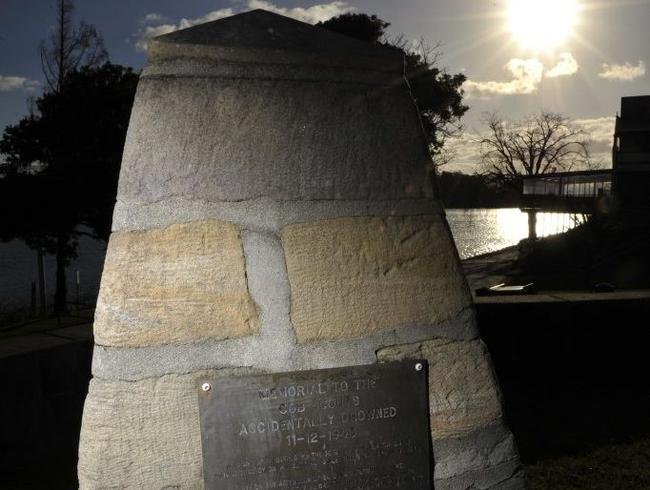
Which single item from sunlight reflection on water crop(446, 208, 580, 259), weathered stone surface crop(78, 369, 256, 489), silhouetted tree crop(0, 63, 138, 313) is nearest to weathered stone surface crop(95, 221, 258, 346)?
weathered stone surface crop(78, 369, 256, 489)

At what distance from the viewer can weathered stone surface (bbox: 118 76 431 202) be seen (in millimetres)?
→ 1795

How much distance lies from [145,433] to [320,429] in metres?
0.49

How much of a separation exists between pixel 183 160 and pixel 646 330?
4.77m

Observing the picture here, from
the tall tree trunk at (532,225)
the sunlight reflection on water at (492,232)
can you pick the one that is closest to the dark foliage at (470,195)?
the sunlight reflection on water at (492,232)

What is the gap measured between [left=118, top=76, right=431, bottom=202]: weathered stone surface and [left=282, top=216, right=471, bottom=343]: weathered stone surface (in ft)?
0.37

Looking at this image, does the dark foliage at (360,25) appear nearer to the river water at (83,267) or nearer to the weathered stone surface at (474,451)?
the river water at (83,267)

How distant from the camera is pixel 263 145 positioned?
182 centimetres

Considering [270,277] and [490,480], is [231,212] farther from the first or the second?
[490,480]

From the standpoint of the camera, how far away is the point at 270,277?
5.85ft

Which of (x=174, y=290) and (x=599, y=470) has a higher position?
(x=174, y=290)

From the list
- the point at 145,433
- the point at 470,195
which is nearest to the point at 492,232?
the point at 470,195

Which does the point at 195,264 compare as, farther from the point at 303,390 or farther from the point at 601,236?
the point at 601,236

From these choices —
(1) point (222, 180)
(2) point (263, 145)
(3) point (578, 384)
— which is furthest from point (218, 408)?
(3) point (578, 384)

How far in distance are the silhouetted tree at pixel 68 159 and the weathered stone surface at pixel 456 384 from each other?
46.0 feet
